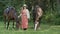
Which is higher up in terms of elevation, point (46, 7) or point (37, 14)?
point (46, 7)

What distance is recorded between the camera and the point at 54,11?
25.0 meters

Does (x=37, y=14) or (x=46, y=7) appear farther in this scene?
(x=46, y=7)

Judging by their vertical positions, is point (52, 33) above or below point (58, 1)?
below

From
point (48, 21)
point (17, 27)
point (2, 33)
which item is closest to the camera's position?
point (2, 33)

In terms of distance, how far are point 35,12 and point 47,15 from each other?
585 centimetres

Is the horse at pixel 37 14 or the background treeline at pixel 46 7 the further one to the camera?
the background treeline at pixel 46 7

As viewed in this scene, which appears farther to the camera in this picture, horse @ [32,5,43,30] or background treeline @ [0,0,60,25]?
background treeline @ [0,0,60,25]

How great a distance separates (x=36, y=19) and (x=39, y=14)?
36cm

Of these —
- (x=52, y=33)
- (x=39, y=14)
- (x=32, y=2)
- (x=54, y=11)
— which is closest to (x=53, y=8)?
(x=54, y=11)

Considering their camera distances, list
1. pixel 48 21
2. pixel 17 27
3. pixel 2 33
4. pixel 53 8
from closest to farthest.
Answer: pixel 2 33, pixel 17 27, pixel 48 21, pixel 53 8

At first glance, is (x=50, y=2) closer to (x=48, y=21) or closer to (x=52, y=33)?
(x=48, y=21)

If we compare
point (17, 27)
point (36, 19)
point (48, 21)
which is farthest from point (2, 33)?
point (48, 21)

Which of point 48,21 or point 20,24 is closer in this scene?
point 20,24

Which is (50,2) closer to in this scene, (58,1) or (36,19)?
(58,1)
